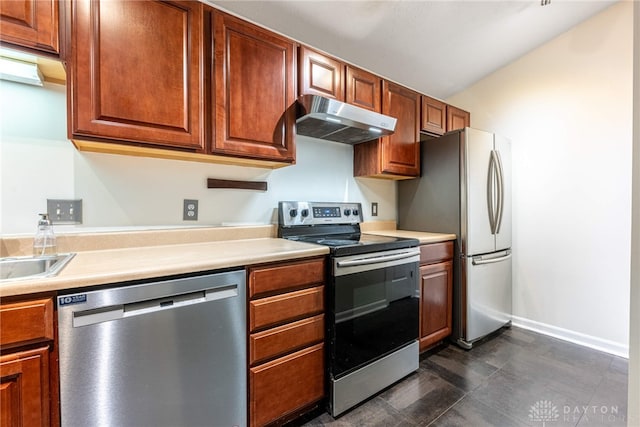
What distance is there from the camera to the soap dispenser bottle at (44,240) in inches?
49.6

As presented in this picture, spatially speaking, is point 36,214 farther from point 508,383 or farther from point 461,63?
point 461,63

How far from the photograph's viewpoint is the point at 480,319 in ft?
7.49

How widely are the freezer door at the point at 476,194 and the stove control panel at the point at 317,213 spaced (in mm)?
836

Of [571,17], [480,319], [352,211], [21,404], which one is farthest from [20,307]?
[571,17]

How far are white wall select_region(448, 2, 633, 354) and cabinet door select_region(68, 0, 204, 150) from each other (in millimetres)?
2757

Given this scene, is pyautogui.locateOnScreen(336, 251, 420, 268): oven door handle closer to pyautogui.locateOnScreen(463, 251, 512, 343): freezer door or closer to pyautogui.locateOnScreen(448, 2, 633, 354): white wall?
pyautogui.locateOnScreen(463, 251, 512, 343): freezer door

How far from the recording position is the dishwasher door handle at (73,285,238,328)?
3.03 feet

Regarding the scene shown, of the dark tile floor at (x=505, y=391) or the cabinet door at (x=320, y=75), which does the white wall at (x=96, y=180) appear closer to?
the cabinet door at (x=320, y=75)

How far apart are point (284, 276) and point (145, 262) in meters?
0.58

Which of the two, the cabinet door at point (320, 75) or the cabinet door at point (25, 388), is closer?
the cabinet door at point (25, 388)

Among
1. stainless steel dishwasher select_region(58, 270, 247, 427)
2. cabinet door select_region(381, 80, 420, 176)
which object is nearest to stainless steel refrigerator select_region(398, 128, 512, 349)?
Answer: cabinet door select_region(381, 80, 420, 176)

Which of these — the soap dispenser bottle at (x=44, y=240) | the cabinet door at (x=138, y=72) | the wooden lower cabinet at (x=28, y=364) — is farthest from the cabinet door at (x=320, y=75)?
the wooden lower cabinet at (x=28, y=364)

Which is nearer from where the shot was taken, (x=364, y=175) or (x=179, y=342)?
(x=179, y=342)

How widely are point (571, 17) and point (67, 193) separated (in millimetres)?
3627
